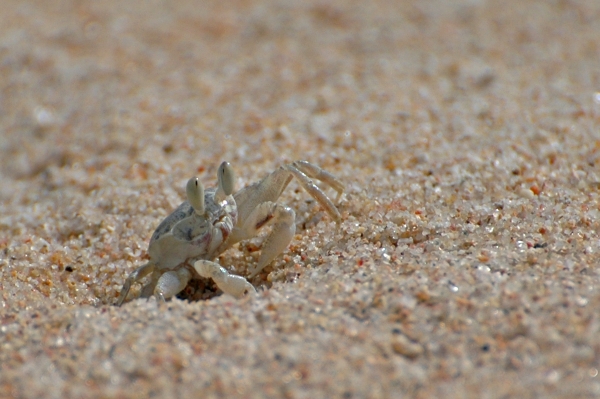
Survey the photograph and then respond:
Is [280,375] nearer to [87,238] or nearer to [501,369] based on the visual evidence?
[501,369]

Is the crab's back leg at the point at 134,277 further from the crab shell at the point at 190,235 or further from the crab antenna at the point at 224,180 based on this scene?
the crab antenna at the point at 224,180

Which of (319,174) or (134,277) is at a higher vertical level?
(319,174)

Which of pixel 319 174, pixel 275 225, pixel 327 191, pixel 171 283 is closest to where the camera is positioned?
pixel 171 283

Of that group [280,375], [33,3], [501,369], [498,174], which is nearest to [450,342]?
[501,369]

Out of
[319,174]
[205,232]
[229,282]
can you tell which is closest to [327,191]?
[319,174]

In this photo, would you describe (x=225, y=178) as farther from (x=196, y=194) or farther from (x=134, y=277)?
(x=134, y=277)

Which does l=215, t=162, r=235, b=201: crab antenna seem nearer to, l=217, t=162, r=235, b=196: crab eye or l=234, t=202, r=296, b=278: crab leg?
l=217, t=162, r=235, b=196: crab eye

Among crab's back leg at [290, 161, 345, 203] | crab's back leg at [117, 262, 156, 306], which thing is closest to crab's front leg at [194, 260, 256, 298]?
crab's back leg at [117, 262, 156, 306]
